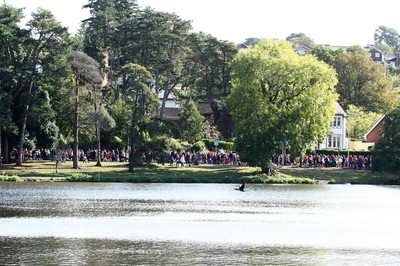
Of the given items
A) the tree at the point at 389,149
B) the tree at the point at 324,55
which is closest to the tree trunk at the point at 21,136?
the tree at the point at 389,149

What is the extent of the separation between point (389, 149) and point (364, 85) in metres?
57.4

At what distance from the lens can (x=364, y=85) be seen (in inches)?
5955

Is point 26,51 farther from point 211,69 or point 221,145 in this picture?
point 211,69

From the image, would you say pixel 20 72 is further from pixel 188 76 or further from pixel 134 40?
pixel 188 76

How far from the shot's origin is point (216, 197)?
71500 mm

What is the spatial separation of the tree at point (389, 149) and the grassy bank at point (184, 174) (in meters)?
1.55

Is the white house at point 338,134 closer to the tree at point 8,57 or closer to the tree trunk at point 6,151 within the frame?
the tree trunk at point 6,151

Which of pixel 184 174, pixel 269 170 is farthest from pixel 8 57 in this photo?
pixel 269 170

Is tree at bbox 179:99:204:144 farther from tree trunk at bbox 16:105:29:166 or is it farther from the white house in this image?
tree trunk at bbox 16:105:29:166

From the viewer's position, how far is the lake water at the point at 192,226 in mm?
39156

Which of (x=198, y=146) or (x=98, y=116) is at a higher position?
(x=98, y=116)

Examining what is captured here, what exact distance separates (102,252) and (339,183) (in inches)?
2246

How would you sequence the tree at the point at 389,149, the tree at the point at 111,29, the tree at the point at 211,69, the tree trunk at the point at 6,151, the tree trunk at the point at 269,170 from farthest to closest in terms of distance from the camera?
the tree at the point at 211,69 → the tree at the point at 111,29 → the tree trunk at the point at 6,151 → the tree at the point at 389,149 → the tree trunk at the point at 269,170

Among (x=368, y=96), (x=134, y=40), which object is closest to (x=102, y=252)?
(x=134, y=40)
